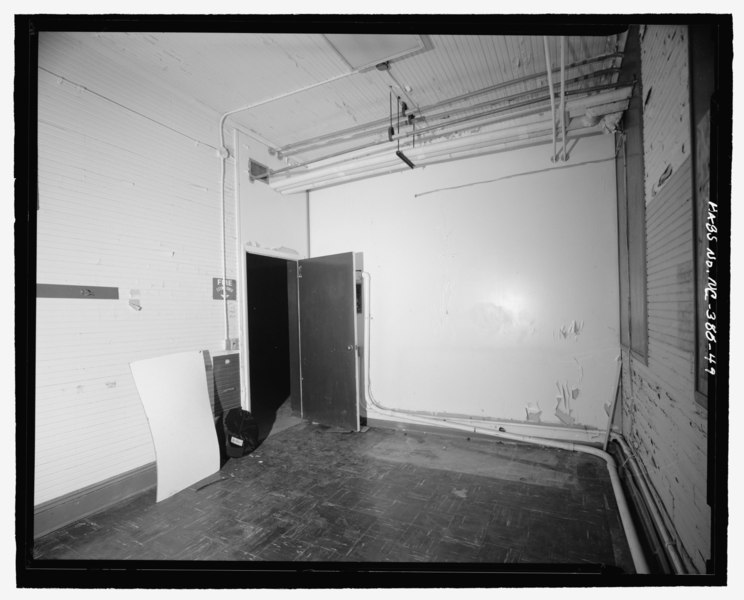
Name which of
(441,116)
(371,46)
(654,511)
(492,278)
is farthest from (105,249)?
(654,511)

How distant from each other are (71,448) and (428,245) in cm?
374

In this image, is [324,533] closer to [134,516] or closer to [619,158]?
[134,516]

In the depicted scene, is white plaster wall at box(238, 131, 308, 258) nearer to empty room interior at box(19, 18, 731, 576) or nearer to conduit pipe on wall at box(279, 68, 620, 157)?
empty room interior at box(19, 18, 731, 576)

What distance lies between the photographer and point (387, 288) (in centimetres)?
456

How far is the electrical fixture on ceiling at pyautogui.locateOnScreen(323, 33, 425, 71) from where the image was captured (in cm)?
261

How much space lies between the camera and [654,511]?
6.89ft

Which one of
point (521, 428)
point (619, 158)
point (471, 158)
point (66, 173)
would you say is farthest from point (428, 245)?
point (66, 173)

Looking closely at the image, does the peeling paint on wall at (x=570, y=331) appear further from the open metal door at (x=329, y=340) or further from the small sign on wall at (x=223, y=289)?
the small sign on wall at (x=223, y=289)

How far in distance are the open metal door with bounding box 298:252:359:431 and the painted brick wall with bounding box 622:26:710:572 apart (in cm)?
283

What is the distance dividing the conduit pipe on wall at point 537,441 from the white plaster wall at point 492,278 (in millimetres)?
98

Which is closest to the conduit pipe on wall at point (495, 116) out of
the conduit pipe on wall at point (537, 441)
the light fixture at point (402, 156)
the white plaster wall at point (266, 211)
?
the light fixture at point (402, 156)

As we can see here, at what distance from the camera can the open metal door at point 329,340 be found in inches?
171

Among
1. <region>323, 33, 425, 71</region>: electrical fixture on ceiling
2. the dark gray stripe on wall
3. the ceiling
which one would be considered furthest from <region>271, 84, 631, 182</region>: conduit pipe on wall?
the dark gray stripe on wall

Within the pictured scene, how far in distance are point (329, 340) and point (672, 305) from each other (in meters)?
3.40
